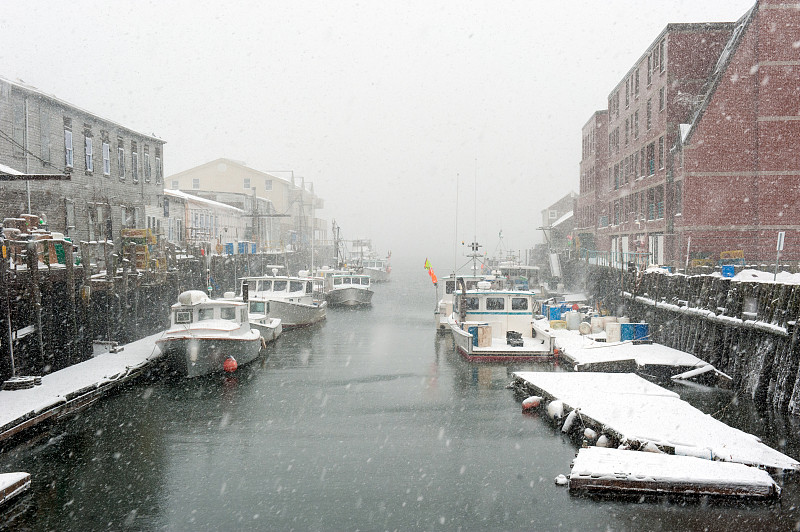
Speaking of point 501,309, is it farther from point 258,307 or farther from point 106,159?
point 106,159

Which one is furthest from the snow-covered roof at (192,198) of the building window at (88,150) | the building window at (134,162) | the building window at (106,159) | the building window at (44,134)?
the building window at (44,134)

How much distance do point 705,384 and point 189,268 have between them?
28.1m

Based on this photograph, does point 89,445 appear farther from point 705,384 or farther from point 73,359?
point 705,384

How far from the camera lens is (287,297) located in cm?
3822

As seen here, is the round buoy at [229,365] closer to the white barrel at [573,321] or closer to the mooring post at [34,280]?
the mooring post at [34,280]

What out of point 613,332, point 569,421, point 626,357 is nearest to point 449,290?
point 613,332

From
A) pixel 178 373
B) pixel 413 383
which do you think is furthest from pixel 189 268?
pixel 413 383

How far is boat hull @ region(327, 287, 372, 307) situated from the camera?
57.1 meters

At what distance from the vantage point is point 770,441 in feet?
50.9

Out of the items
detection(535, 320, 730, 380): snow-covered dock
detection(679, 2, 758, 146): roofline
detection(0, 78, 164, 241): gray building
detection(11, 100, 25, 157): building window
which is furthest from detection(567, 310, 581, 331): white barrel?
detection(11, 100, 25, 157): building window

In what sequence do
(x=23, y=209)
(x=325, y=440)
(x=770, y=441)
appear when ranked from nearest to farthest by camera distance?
(x=770, y=441) < (x=325, y=440) < (x=23, y=209)

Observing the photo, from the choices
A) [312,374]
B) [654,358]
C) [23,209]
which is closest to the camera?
[654,358]

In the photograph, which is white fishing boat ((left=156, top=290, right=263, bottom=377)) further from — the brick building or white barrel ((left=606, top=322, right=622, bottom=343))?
the brick building

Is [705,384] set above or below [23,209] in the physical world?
below
